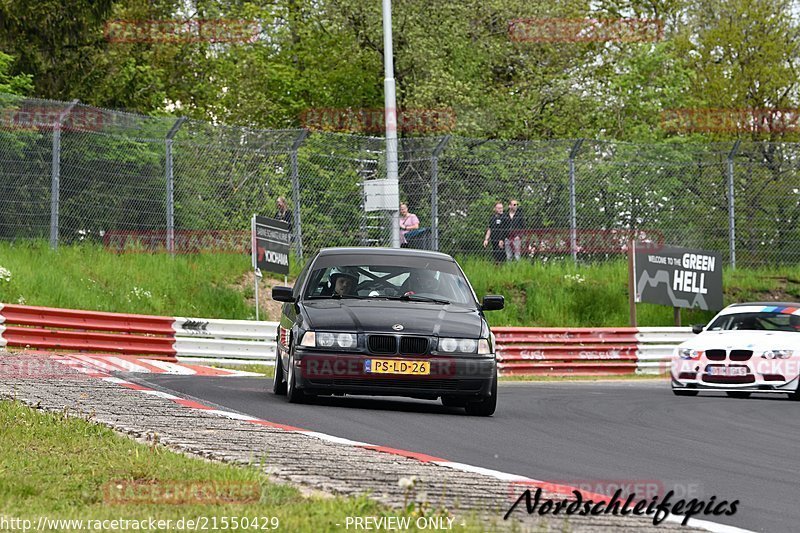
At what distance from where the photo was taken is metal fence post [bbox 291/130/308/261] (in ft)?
81.5

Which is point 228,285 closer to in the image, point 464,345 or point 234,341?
point 234,341

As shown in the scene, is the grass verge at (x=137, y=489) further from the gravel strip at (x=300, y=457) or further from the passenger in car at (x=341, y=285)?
the passenger in car at (x=341, y=285)

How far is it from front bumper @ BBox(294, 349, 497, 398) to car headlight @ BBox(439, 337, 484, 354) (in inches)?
2.8

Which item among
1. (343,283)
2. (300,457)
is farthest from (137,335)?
(300,457)

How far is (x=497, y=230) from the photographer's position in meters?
26.1

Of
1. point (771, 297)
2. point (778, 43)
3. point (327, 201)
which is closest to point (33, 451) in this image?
point (327, 201)

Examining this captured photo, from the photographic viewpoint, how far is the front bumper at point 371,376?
1242 centimetres

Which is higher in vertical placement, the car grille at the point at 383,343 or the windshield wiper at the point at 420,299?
the windshield wiper at the point at 420,299

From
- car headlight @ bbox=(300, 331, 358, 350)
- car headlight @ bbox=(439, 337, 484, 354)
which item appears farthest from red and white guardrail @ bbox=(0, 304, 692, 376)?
car headlight @ bbox=(439, 337, 484, 354)

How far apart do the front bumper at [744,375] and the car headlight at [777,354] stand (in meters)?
0.04

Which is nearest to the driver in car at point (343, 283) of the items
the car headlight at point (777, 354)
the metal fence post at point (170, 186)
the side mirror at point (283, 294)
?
the side mirror at point (283, 294)

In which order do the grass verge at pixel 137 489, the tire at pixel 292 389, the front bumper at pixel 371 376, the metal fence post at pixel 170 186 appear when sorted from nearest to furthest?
the grass verge at pixel 137 489 → the front bumper at pixel 371 376 → the tire at pixel 292 389 → the metal fence post at pixel 170 186

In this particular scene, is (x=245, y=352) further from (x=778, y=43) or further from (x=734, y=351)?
(x=778, y=43)

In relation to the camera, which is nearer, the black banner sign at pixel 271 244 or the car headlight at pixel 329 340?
the car headlight at pixel 329 340
